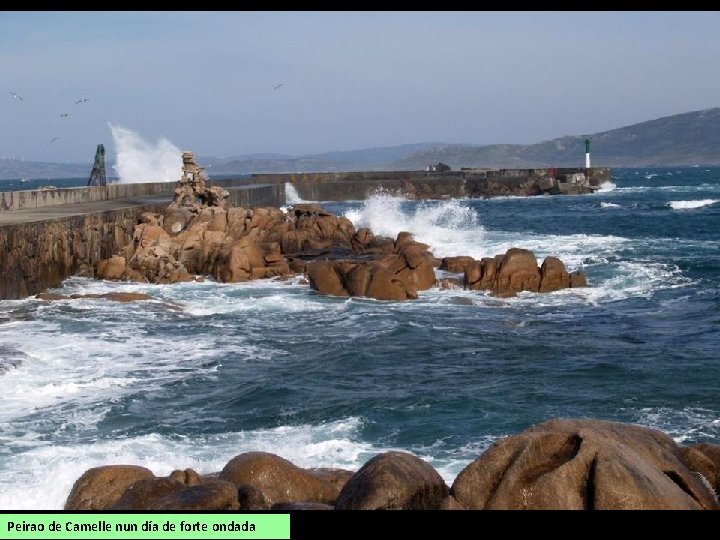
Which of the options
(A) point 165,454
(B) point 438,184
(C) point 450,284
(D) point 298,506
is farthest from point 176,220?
(B) point 438,184

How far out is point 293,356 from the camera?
13859 millimetres

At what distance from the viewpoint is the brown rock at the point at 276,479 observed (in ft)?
21.2

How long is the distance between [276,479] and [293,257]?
59.7ft

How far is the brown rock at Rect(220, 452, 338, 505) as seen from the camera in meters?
6.47

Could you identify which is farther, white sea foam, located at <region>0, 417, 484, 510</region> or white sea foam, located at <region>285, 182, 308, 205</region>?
white sea foam, located at <region>285, 182, 308, 205</region>

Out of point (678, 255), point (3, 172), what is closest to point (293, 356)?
point (678, 255)

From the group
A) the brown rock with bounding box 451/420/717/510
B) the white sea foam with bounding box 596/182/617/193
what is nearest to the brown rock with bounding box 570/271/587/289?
the brown rock with bounding box 451/420/717/510

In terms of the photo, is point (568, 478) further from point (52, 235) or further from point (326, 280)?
point (52, 235)

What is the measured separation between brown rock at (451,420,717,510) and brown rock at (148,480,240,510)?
133cm

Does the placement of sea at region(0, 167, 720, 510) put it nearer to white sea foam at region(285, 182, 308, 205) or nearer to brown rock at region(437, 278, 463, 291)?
brown rock at region(437, 278, 463, 291)

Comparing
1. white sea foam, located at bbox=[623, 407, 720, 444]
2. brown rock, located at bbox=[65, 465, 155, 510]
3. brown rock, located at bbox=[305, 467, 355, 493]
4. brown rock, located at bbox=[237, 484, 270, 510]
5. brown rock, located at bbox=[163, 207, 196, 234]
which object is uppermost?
brown rock, located at bbox=[163, 207, 196, 234]

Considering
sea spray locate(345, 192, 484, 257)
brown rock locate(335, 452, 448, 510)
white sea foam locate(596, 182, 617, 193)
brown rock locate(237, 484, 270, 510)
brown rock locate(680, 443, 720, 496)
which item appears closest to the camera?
brown rock locate(335, 452, 448, 510)

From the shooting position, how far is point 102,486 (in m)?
6.79

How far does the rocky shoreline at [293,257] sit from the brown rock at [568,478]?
14.0m
